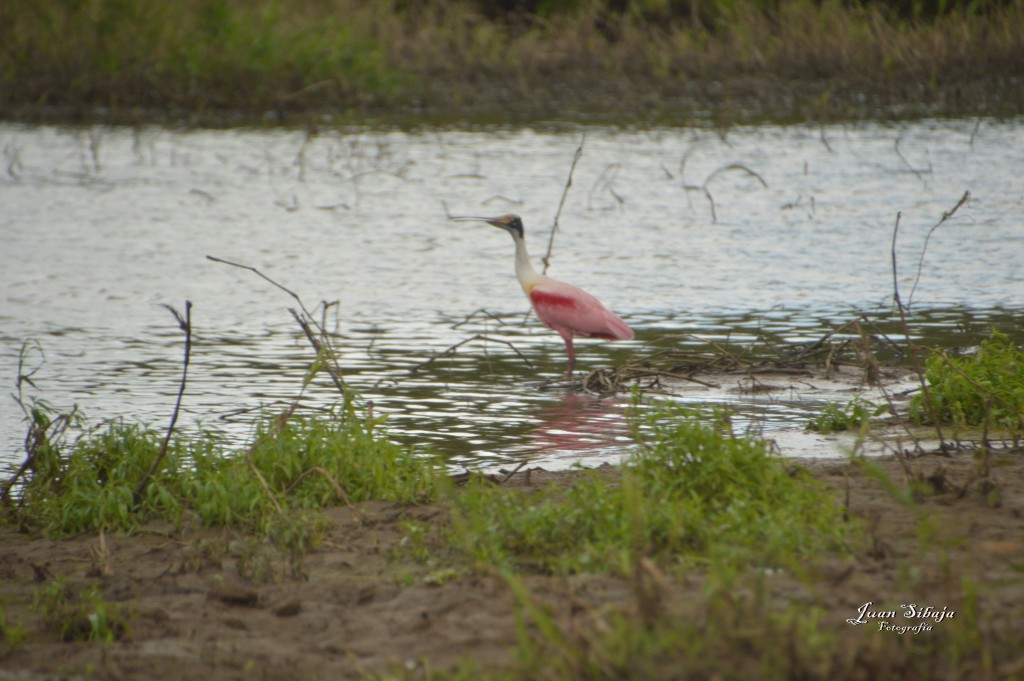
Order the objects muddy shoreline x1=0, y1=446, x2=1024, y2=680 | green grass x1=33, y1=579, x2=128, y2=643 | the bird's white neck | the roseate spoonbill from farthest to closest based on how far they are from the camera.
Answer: the bird's white neck → the roseate spoonbill → green grass x1=33, y1=579, x2=128, y2=643 → muddy shoreline x1=0, y1=446, x2=1024, y2=680

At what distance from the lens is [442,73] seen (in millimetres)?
25125

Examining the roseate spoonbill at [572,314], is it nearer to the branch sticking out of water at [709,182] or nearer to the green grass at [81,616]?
the green grass at [81,616]

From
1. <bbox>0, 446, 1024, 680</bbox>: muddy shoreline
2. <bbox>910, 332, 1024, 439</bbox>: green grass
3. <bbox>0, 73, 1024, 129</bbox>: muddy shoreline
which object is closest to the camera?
<bbox>0, 446, 1024, 680</bbox>: muddy shoreline

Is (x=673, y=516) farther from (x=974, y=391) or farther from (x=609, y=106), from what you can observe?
(x=609, y=106)

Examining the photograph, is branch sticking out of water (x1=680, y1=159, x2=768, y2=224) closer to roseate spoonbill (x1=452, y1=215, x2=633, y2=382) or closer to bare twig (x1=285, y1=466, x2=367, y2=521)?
roseate spoonbill (x1=452, y1=215, x2=633, y2=382)

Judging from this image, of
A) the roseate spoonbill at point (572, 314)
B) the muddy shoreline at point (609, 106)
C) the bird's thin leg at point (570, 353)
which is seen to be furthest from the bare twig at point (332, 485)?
the muddy shoreline at point (609, 106)

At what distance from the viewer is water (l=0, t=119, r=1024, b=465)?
25.2ft

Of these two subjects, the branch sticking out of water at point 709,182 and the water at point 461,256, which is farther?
the branch sticking out of water at point 709,182

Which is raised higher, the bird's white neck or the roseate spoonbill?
the bird's white neck

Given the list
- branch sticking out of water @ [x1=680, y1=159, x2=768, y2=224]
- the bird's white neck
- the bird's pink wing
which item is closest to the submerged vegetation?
the bird's pink wing

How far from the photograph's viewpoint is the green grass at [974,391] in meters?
5.92

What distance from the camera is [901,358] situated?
322 inches

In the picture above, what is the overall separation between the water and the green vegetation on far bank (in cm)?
291

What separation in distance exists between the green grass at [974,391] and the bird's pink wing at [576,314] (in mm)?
2274
